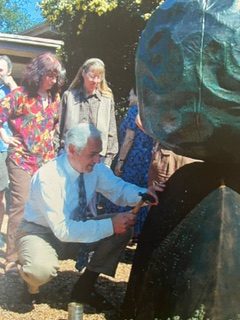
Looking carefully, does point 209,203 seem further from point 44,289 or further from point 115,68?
point 115,68

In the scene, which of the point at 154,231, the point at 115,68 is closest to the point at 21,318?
the point at 154,231

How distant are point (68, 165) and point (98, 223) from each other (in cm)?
40

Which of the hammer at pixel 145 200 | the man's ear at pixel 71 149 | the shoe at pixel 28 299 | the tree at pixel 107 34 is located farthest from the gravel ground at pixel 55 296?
the tree at pixel 107 34

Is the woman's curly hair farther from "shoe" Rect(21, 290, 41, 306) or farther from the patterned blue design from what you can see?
"shoe" Rect(21, 290, 41, 306)

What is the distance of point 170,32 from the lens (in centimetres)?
349

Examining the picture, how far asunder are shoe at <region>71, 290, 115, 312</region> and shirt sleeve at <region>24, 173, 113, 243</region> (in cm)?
48

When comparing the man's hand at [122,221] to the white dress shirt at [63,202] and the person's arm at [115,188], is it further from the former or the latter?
the person's arm at [115,188]

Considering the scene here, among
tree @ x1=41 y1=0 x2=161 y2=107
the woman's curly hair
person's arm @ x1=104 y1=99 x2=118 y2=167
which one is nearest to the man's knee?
the woman's curly hair

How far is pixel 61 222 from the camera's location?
419 centimetres

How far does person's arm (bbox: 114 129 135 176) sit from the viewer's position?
19.6 ft

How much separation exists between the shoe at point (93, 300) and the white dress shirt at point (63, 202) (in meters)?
0.49

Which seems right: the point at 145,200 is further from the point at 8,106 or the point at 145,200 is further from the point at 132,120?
the point at 132,120

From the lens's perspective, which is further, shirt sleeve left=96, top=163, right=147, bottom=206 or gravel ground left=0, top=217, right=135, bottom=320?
shirt sleeve left=96, top=163, right=147, bottom=206

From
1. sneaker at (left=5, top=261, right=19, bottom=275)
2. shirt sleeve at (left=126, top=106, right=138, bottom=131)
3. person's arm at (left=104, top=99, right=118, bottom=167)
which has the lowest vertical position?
sneaker at (left=5, top=261, right=19, bottom=275)
